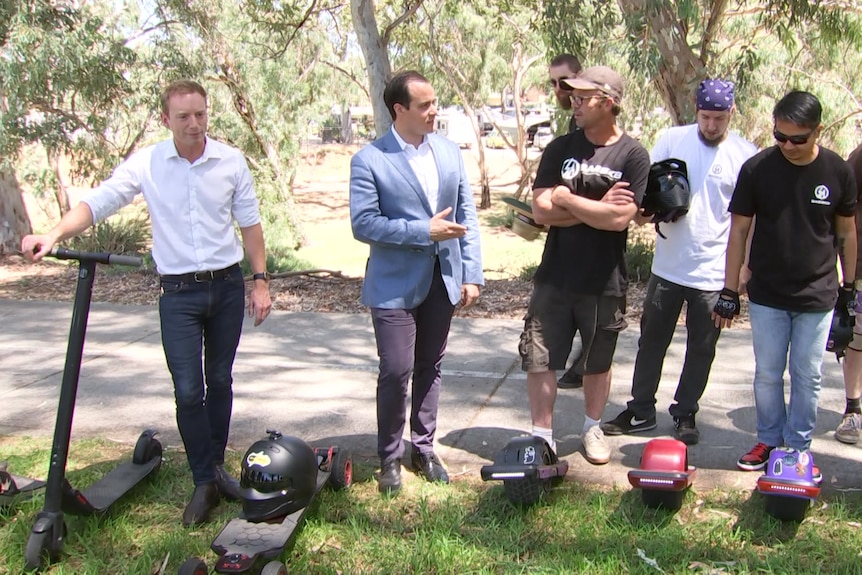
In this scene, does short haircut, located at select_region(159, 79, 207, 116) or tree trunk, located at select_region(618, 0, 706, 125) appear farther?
tree trunk, located at select_region(618, 0, 706, 125)

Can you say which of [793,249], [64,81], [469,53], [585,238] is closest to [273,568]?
[585,238]

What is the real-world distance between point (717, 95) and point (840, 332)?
1380 millimetres

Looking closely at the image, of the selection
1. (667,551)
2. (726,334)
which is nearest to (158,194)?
(667,551)

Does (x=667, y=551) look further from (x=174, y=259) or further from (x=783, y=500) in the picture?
(x=174, y=259)

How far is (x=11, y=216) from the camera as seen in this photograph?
15.0 m

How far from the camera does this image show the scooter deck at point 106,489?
3609 millimetres

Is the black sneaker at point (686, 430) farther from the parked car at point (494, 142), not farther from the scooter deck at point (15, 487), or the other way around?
the parked car at point (494, 142)

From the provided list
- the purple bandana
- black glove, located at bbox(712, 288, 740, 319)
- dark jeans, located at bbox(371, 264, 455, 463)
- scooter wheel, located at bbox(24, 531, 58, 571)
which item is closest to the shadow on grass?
black glove, located at bbox(712, 288, 740, 319)

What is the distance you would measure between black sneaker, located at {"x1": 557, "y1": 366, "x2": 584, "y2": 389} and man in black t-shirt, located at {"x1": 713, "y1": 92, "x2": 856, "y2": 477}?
1.64 m

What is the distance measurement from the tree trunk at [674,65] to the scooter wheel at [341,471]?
223 inches

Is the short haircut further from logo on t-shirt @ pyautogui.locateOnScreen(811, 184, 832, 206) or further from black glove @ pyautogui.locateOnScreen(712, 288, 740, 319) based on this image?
logo on t-shirt @ pyautogui.locateOnScreen(811, 184, 832, 206)

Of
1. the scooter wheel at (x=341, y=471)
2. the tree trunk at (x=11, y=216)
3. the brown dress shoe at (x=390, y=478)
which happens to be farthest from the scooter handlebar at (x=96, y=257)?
the tree trunk at (x=11, y=216)

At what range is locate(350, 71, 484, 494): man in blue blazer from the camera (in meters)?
3.90

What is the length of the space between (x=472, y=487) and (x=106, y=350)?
4302 mm
